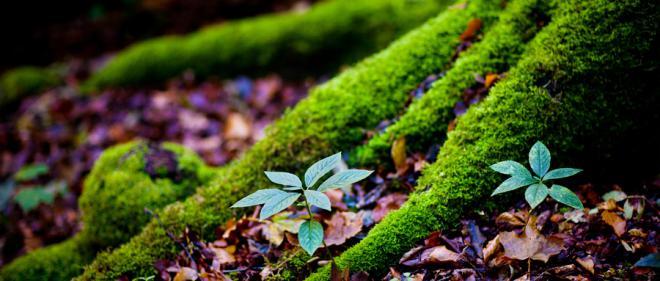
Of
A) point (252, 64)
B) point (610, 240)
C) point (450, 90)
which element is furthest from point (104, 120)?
point (610, 240)

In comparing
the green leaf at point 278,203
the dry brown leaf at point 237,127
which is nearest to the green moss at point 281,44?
the dry brown leaf at point 237,127

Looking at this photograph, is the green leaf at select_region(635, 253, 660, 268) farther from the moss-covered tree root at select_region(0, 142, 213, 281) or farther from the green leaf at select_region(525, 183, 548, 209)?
the moss-covered tree root at select_region(0, 142, 213, 281)

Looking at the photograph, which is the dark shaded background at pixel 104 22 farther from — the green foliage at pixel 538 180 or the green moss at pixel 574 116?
the green foliage at pixel 538 180

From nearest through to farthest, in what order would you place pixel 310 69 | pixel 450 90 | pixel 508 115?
pixel 508 115 < pixel 450 90 < pixel 310 69

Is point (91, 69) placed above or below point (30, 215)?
above

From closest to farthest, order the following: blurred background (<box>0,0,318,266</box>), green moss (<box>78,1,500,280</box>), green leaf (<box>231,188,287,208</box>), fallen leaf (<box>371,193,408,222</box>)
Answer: green leaf (<box>231,188,287,208</box>) < fallen leaf (<box>371,193,408,222</box>) < green moss (<box>78,1,500,280</box>) < blurred background (<box>0,0,318,266</box>)

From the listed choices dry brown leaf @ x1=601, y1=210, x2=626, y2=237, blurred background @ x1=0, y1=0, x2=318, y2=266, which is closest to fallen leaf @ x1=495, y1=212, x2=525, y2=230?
dry brown leaf @ x1=601, y1=210, x2=626, y2=237

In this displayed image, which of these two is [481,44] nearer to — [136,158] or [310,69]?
[136,158]
